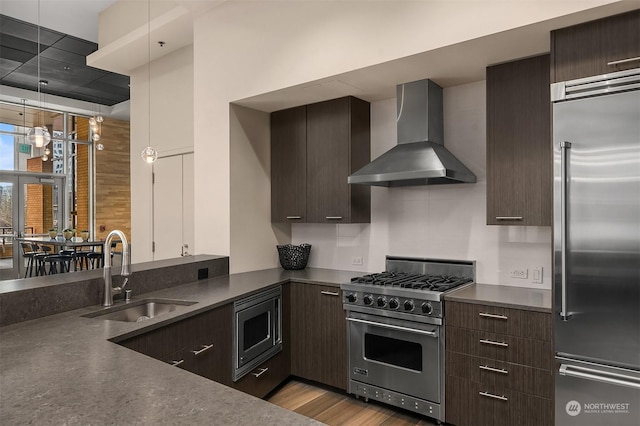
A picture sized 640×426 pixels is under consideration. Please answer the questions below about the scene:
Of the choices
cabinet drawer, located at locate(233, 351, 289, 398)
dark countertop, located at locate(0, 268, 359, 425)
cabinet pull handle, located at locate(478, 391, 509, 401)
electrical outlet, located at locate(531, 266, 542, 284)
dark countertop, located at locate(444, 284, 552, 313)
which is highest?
electrical outlet, located at locate(531, 266, 542, 284)

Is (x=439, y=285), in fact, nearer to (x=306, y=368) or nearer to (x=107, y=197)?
(x=306, y=368)

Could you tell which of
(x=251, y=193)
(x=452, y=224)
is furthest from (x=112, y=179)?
(x=452, y=224)

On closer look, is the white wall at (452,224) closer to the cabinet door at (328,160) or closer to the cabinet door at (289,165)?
the cabinet door at (328,160)

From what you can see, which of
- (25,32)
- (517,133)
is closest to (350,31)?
(517,133)

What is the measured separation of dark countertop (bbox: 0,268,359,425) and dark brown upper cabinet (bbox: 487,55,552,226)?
6.86 feet

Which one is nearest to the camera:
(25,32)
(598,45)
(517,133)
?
(598,45)

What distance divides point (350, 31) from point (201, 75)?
1.60m

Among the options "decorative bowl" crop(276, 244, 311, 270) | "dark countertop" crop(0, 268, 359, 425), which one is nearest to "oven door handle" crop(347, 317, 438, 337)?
"decorative bowl" crop(276, 244, 311, 270)

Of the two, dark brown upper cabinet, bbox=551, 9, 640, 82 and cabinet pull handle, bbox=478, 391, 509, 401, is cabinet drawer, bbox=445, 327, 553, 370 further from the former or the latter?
dark brown upper cabinet, bbox=551, 9, 640, 82

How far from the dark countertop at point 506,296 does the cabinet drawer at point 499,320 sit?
0.03 metres

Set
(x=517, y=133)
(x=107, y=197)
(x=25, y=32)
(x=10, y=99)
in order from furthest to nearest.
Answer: (x=107, y=197) → (x=10, y=99) → (x=25, y=32) → (x=517, y=133)

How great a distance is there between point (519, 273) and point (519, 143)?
908 millimetres

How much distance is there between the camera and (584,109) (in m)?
2.20

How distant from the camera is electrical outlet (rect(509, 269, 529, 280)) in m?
2.95
